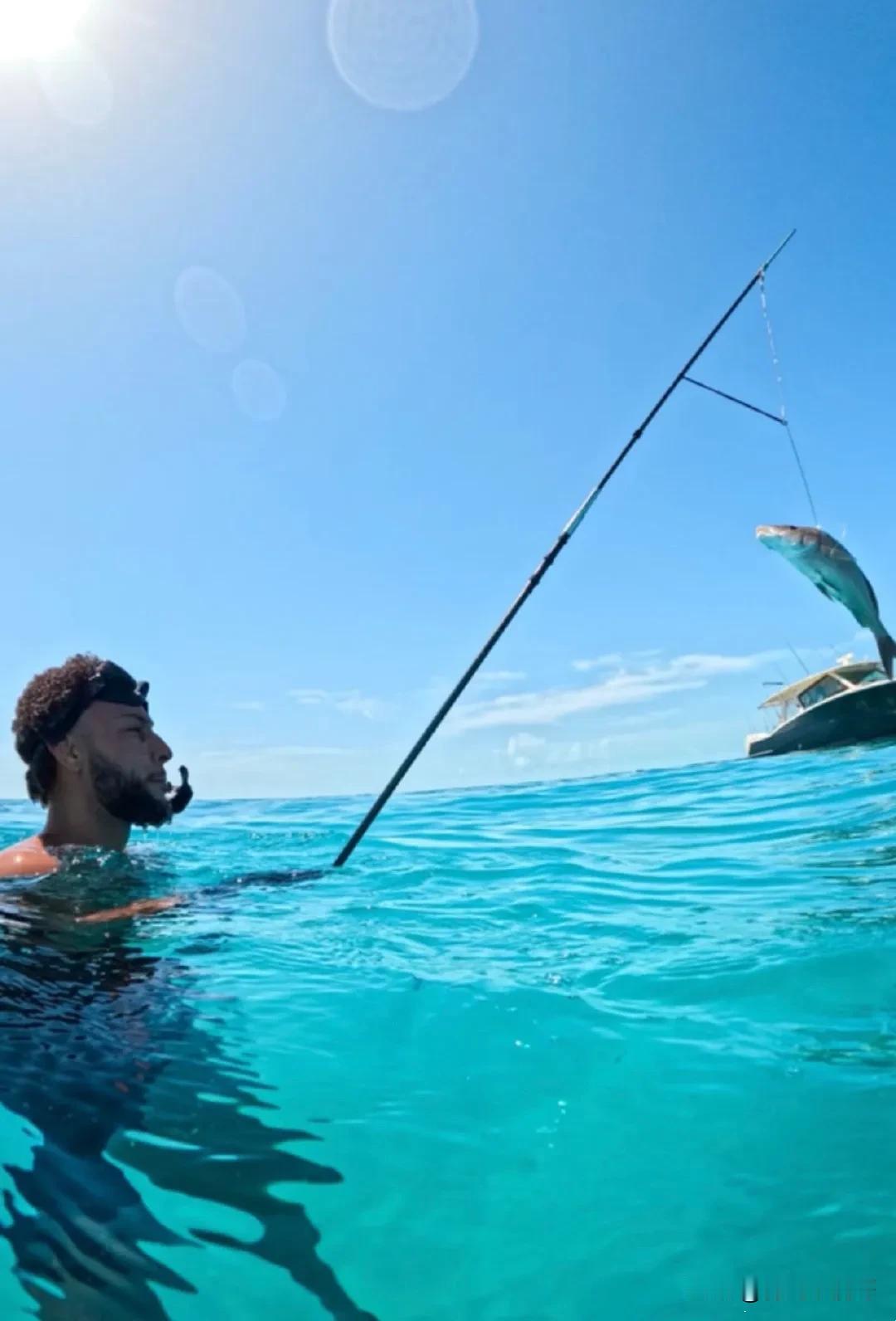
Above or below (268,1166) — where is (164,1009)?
above

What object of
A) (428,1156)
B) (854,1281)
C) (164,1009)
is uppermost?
(164,1009)

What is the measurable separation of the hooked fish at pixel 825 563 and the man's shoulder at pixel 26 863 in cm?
1424

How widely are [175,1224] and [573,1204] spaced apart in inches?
48.7

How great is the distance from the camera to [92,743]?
4.81 meters

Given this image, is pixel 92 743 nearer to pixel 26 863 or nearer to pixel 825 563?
pixel 26 863

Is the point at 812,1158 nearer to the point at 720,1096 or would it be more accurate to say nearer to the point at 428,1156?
the point at 720,1096

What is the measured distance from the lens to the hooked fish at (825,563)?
14.8 meters

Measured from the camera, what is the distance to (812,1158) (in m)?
2.53

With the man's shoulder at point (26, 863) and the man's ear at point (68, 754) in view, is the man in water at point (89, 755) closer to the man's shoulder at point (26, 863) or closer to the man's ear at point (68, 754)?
the man's ear at point (68, 754)

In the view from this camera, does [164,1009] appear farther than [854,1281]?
Yes

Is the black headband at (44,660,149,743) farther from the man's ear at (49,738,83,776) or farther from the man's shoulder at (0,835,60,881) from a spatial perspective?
the man's shoulder at (0,835,60,881)

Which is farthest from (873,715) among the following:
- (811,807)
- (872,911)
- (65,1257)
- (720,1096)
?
(65,1257)

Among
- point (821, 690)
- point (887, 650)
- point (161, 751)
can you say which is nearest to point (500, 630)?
point (161, 751)

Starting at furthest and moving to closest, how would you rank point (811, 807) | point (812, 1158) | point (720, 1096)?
point (811, 807) → point (720, 1096) → point (812, 1158)
